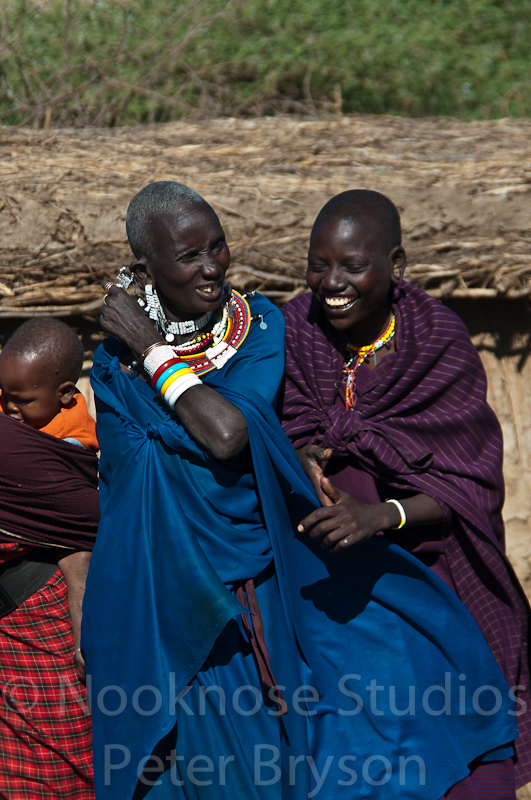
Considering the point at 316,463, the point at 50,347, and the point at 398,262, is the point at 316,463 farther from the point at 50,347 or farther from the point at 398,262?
the point at 50,347

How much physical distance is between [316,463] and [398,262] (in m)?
0.77

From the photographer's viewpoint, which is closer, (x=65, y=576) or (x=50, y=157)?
(x=65, y=576)

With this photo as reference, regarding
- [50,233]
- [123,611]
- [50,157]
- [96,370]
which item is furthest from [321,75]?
[123,611]

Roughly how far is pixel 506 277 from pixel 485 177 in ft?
3.89

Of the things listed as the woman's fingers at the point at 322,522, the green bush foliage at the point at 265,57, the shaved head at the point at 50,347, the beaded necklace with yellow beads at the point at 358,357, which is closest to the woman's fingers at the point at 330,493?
the woman's fingers at the point at 322,522

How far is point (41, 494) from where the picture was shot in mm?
2561

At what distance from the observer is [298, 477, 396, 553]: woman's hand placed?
2248mm

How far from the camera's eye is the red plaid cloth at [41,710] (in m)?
2.60

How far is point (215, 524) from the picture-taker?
2.37 meters

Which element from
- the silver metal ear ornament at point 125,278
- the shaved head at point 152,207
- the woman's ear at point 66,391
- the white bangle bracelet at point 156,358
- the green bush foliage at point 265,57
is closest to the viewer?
the white bangle bracelet at point 156,358

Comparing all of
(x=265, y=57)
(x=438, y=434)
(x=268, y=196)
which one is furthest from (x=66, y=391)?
(x=265, y=57)

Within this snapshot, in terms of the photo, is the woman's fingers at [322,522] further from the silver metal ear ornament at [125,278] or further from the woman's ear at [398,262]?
the silver metal ear ornament at [125,278]

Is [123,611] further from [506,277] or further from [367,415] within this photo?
[506,277]

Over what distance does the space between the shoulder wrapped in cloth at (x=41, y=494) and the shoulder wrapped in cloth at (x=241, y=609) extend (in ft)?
0.40
